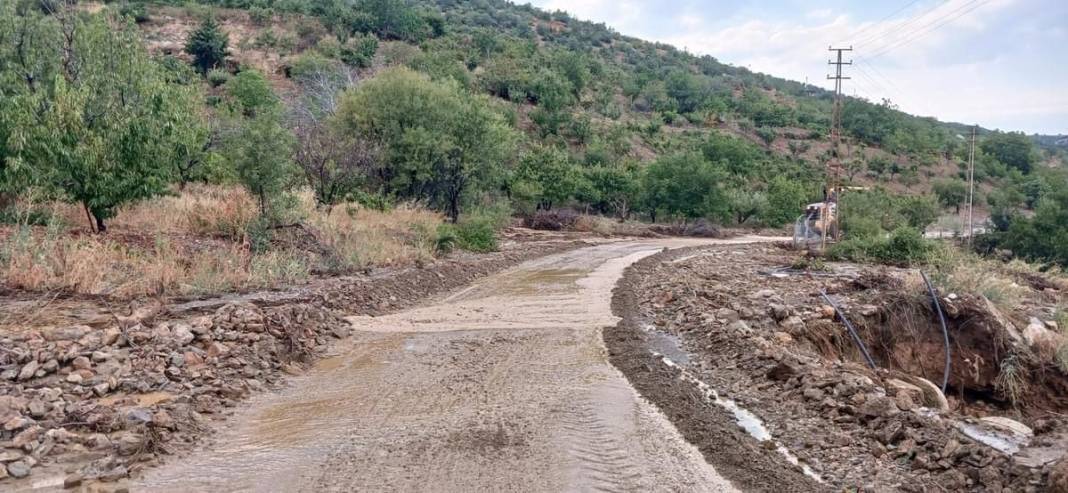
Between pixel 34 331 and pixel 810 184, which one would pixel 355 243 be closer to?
pixel 34 331

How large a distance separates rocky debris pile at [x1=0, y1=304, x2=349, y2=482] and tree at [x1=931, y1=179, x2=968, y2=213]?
73.6m

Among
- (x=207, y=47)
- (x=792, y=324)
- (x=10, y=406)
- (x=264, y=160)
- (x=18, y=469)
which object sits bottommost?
(x=18, y=469)

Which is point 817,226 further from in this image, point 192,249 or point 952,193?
point 952,193

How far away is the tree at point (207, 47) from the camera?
52.6 meters

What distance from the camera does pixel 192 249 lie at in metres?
13.1

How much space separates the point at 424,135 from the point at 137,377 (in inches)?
667

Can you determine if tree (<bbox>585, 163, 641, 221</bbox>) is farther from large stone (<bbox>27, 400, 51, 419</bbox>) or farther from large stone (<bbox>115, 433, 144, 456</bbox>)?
large stone (<bbox>115, 433, 144, 456</bbox>)

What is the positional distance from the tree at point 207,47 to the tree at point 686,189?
3504cm

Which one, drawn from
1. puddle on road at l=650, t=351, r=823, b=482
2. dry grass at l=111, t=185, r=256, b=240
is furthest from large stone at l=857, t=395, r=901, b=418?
dry grass at l=111, t=185, r=256, b=240

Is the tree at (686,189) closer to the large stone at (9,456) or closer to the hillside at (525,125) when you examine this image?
the hillside at (525,125)

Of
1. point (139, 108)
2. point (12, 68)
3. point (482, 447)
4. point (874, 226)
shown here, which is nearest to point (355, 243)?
point (139, 108)

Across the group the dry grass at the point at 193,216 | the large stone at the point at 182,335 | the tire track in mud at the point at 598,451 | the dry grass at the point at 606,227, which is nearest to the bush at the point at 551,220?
the dry grass at the point at 606,227

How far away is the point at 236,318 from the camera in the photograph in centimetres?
877

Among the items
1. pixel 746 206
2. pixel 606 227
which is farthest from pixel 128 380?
pixel 746 206
